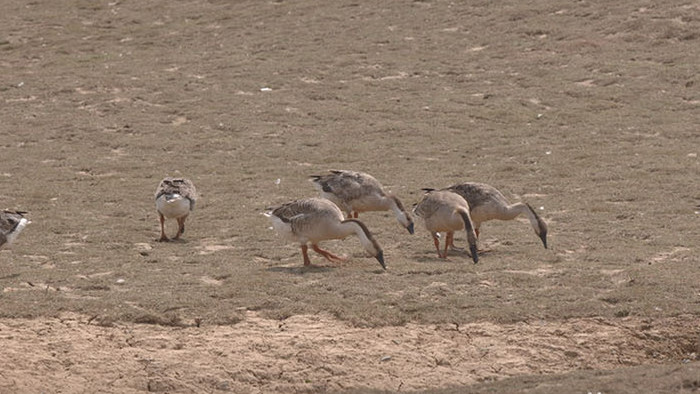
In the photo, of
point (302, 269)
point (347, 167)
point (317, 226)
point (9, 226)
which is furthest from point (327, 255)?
point (347, 167)

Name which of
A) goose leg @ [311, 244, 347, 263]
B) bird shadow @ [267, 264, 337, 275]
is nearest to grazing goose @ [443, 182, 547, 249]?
goose leg @ [311, 244, 347, 263]

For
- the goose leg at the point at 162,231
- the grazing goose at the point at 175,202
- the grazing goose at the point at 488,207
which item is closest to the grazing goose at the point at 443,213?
the grazing goose at the point at 488,207

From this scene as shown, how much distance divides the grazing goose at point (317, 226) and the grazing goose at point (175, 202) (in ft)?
6.97

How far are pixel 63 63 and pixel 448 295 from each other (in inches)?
770

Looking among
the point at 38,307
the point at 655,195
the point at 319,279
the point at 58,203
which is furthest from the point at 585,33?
the point at 38,307

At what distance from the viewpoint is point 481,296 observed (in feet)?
47.7

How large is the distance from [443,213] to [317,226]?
1.74m

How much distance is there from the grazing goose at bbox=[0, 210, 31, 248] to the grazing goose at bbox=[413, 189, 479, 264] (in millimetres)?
5105

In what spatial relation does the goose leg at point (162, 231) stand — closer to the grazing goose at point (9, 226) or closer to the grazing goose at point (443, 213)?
the grazing goose at point (9, 226)

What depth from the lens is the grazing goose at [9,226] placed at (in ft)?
52.4

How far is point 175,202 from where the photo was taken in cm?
1753

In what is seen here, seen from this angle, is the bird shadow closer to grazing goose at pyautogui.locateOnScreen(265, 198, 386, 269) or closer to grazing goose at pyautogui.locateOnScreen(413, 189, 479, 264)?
grazing goose at pyautogui.locateOnScreen(265, 198, 386, 269)

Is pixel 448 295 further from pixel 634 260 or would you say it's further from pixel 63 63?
pixel 63 63

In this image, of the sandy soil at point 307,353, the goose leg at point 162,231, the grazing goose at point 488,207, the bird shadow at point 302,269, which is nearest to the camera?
the sandy soil at point 307,353
